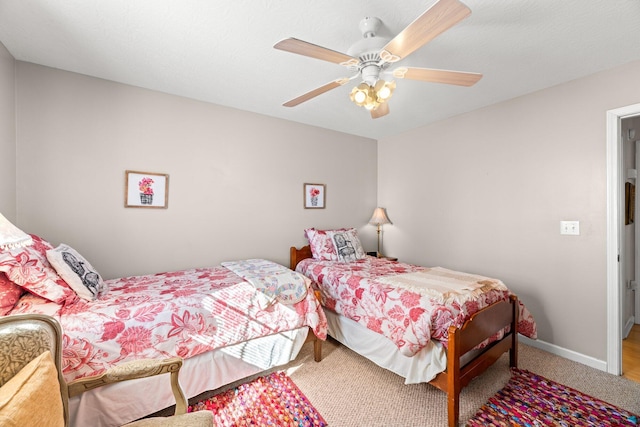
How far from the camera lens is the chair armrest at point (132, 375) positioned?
1213 mm

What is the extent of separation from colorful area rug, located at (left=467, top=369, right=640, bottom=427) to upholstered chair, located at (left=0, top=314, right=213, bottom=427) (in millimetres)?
1750

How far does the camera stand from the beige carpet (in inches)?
69.7

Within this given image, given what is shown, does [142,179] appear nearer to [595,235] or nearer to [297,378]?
[297,378]

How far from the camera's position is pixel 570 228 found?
8.04 ft

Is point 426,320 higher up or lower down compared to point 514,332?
higher up

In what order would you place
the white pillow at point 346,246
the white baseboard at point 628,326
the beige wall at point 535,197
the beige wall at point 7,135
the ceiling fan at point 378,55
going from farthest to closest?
the white pillow at point 346,246 → the white baseboard at point 628,326 → the beige wall at point 535,197 → the beige wall at point 7,135 → the ceiling fan at point 378,55

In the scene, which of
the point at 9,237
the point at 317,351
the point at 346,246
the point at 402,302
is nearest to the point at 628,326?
the point at 402,302

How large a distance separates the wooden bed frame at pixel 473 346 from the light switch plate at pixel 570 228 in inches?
34.8

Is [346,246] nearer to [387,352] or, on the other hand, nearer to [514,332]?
[387,352]

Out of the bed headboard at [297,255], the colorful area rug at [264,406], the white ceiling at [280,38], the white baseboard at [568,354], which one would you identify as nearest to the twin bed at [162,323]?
the colorful area rug at [264,406]

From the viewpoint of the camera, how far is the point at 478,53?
1989 mm

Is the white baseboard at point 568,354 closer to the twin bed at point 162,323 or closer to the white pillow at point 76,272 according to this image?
the twin bed at point 162,323

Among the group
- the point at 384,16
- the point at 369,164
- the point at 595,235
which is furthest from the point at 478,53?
the point at 369,164

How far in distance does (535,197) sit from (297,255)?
256 cm
